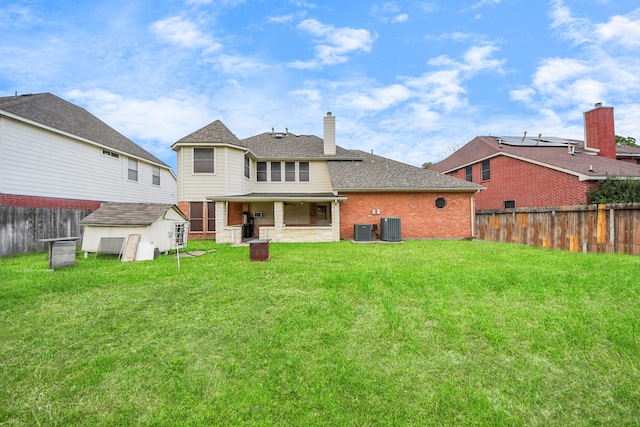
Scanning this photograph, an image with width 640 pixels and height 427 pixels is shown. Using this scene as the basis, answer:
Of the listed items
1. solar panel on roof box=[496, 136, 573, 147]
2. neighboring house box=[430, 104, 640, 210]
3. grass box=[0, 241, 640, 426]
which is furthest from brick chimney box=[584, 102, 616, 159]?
grass box=[0, 241, 640, 426]

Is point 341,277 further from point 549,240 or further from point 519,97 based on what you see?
point 519,97

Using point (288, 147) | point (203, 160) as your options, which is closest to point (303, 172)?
point (288, 147)

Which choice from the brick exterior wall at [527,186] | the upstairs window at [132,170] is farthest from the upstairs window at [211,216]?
the brick exterior wall at [527,186]

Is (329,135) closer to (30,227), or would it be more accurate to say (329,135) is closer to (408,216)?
(408,216)

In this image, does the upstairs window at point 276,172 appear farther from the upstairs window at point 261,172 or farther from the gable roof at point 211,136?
the gable roof at point 211,136

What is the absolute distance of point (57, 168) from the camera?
12.6 m

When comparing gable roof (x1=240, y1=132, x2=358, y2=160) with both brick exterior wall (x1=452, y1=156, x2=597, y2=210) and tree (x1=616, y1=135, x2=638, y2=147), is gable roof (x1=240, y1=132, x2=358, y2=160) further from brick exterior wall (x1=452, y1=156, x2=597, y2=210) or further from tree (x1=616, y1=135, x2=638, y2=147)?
tree (x1=616, y1=135, x2=638, y2=147)

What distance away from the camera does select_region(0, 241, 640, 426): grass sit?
2.87 metres

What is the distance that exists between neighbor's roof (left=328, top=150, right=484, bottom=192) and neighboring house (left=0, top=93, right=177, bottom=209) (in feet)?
40.3

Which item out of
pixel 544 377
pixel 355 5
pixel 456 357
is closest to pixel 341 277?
pixel 456 357

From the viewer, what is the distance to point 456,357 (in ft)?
12.2

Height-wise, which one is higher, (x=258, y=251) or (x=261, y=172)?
(x=261, y=172)

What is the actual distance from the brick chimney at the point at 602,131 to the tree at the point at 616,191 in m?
8.62

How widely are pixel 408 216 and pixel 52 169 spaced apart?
56.2 feet
